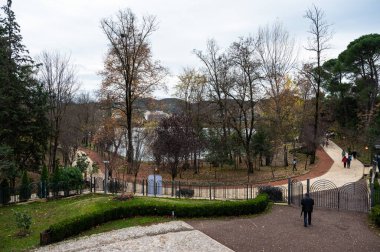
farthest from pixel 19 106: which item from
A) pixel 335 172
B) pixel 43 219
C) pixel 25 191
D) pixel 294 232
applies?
pixel 335 172

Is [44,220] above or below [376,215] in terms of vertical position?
below

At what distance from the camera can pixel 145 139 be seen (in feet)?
138

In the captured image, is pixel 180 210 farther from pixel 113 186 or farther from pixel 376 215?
pixel 113 186

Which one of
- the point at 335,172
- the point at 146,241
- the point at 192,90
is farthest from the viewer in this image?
the point at 192,90

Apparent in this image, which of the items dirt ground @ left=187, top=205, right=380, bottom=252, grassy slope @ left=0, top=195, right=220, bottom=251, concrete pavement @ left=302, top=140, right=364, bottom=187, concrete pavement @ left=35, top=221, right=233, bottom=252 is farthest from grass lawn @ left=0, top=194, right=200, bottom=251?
concrete pavement @ left=302, top=140, right=364, bottom=187

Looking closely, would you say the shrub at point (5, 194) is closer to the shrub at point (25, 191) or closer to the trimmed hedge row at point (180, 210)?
the shrub at point (25, 191)

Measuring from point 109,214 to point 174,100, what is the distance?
33712mm

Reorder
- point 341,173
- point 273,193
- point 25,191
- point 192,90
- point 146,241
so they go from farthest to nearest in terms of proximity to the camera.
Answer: point 192,90 < point 341,173 < point 25,191 < point 273,193 < point 146,241

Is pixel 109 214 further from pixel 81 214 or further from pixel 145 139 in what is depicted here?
pixel 145 139

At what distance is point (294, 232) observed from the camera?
15.3m

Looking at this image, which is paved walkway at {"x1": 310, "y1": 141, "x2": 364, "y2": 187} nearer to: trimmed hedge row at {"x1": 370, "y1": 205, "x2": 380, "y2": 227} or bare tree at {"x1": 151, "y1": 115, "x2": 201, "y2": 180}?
trimmed hedge row at {"x1": 370, "y1": 205, "x2": 380, "y2": 227}

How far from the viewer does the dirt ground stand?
13513 mm

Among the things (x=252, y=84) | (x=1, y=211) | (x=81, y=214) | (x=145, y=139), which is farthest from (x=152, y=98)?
(x=81, y=214)

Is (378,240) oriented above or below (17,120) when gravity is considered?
below
